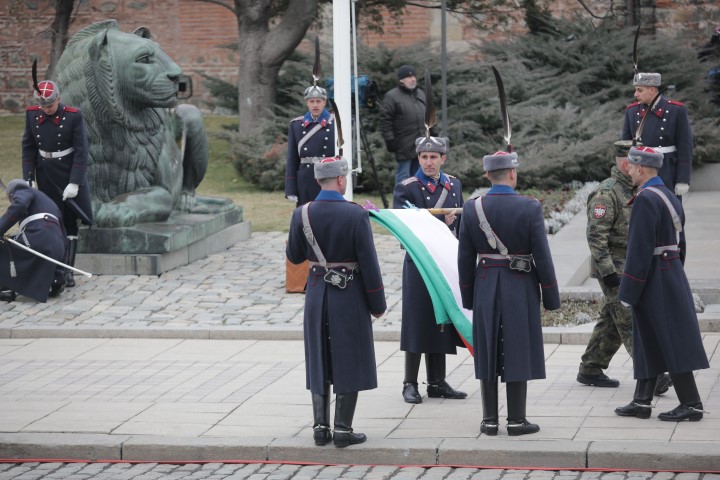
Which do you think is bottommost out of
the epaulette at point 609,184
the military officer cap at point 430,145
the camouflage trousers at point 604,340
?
A: the camouflage trousers at point 604,340

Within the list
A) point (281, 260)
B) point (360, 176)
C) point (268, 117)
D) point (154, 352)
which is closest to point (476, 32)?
point (268, 117)

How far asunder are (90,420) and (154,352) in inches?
85.2

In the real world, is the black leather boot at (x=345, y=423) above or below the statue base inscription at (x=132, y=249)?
below

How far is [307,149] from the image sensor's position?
12.5 metres

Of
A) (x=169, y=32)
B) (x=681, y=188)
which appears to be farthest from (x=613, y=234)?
(x=169, y=32)

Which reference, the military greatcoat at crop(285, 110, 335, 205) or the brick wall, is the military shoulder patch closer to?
the military greatcoat at crop(285, 110, 335, 205)

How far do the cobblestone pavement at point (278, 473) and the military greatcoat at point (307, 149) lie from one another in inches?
207

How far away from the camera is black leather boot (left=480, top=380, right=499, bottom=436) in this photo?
765 cm

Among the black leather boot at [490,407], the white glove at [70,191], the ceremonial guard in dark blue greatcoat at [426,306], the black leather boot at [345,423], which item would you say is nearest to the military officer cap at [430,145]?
the ceremonial guard in dark blue greatcoat at [426,306]

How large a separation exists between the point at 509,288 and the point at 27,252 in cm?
591

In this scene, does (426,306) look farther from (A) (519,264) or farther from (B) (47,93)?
(B) (47,93)

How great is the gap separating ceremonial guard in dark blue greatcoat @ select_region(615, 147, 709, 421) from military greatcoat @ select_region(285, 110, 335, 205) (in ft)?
16.3

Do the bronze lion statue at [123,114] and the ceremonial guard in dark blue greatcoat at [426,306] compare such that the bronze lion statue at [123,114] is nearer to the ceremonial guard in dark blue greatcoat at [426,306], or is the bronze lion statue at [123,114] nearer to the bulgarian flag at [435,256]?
the ceremonial guard in dark blue greatcoat at [426,306]

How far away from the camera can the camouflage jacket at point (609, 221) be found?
854 cm
